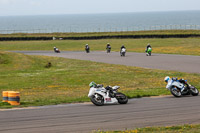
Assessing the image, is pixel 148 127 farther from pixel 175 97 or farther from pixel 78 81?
pixel 78 81

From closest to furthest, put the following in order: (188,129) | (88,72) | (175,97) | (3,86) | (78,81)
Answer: (188,129), (175,97), (3,86), (78,81), (88,72)

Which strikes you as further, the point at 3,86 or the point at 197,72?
the point at 197,72

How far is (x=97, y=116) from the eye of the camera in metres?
13.6

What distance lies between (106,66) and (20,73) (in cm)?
863

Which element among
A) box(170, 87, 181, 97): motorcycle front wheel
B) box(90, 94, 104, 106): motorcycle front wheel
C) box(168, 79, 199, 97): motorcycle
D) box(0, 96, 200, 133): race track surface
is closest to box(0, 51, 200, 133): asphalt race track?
box(0, 96, 200, 133): race track surface

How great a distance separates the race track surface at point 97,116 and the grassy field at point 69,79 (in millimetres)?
2089

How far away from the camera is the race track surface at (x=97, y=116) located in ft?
38.8

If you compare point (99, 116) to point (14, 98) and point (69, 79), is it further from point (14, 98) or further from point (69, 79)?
point (69, 79)

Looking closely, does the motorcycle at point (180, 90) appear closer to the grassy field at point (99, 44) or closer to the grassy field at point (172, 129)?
the grassy field at point (172, 129)

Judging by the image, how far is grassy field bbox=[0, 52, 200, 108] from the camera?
20.1m

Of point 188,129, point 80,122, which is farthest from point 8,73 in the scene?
point 188,129

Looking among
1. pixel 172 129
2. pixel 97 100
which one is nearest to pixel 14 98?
pixel 97 100

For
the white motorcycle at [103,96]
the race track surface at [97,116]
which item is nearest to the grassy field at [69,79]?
the white motorcycle at [103,96]

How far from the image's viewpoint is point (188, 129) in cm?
1123
